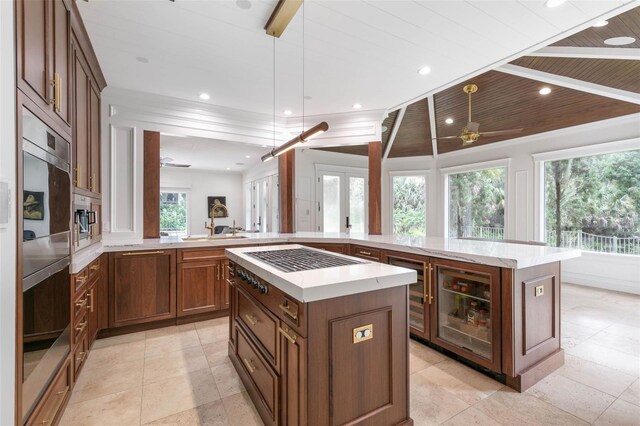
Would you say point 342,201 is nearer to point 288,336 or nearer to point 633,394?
point 633,394

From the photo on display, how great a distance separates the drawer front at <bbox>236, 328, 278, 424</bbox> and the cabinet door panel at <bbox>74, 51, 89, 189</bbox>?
6.00 ft

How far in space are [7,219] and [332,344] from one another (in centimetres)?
141

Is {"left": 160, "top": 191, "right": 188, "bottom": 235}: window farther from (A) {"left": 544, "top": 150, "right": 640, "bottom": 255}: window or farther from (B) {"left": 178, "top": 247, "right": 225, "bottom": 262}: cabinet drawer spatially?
(A) {"left": 544, "top": 150, "right": 640, "bottom": 255}: window

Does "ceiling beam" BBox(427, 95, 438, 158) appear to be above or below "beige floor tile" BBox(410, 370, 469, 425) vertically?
above

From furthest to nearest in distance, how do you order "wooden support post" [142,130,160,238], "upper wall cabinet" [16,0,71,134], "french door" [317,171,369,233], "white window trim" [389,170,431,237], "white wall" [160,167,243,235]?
"white wall" [160,167,243,235], "white window trim" [389,170,431,237], "french door" [317,171,369,233], "wooden support post" [142,130,160,238], "upper wall cabinet" [16,0,71,134]

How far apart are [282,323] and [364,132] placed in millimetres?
3577

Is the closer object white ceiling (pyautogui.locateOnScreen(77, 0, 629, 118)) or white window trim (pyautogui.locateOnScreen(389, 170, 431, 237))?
white ceiling (pyautogui.locateOnScreen(77, 0, 629, 118))

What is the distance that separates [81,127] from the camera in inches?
95.0

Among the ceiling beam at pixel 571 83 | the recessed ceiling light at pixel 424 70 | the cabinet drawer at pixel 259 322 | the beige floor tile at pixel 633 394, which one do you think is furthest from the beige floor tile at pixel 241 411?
the ceiling beam at pixel 571 83

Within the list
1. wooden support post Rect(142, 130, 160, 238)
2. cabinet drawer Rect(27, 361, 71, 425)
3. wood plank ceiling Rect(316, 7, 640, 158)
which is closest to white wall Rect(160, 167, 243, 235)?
wood plank ceiling Rect(316, 7, 640, 158)

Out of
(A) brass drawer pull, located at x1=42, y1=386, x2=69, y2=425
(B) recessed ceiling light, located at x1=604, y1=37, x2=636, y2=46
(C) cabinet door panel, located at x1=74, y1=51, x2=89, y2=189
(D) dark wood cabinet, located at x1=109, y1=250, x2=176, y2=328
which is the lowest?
(A) brass drawer pull, located at x1=42, y1=386, x2=69, y2=425

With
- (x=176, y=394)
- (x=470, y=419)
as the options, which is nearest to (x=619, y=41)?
(x=470, y=419)

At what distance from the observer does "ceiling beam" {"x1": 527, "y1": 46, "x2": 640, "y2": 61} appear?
3.11 m

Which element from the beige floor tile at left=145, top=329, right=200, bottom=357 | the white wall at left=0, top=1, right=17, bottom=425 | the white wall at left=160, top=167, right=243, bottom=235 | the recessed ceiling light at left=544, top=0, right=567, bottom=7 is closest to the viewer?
the white wall at left=0, top=1, right=17, bottom=425
